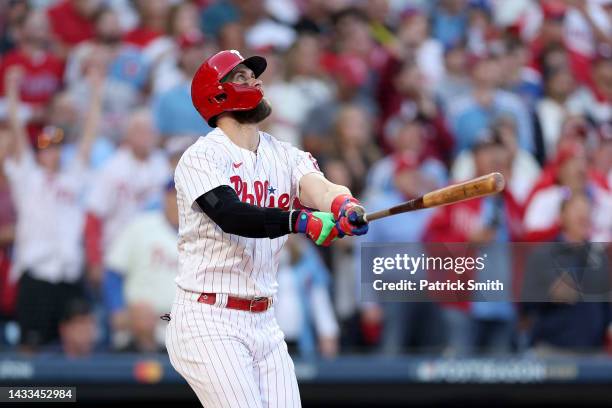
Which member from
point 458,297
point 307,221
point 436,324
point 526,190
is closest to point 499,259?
point 458,297

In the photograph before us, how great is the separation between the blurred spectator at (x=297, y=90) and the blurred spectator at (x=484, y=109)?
0.96m

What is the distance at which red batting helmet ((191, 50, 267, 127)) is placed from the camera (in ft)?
11.6

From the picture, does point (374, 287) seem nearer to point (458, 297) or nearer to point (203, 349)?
point (458, 297)

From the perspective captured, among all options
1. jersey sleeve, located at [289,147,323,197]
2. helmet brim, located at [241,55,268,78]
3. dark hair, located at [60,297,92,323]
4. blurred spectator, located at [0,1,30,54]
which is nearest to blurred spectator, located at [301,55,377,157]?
dark hair, located at [60,297,92,323]

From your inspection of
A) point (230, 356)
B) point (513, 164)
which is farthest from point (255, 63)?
point (513, 164)

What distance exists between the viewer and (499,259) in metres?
4.55

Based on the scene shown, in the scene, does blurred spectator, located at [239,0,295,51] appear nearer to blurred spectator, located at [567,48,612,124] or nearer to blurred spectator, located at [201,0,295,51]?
blurred spectator, located at [201,0,295,51]

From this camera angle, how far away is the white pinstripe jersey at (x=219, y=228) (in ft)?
11.2

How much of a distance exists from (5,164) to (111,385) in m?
1.54

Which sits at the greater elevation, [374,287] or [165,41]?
[165,41]

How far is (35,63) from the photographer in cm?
732

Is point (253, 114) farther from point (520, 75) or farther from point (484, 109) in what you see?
point (520, 75)

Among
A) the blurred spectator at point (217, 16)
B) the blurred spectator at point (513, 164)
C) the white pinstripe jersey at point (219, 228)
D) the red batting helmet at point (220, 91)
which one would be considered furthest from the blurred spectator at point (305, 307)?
the red batting helmet at point (220, 91)

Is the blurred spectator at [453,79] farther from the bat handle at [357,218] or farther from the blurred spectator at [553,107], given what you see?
the bat handle at [357,218]
